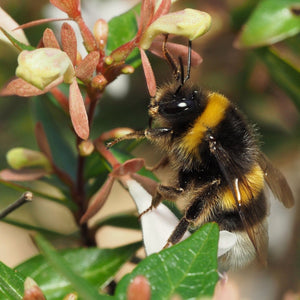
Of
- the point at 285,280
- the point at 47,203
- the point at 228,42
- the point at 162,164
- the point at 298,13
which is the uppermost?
the point at 298,13

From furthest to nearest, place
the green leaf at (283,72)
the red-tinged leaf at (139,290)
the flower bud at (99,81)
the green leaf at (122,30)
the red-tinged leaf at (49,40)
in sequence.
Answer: the green leaf at (283,72) < the green leaf at (122,30) < the flower bud at (99,81) < the red-tinged leaf at (49,40) < the red-tinged leaf at (139,290)

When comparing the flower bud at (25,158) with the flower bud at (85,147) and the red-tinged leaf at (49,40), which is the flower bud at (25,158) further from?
the red-tinged leaf at (49,40)

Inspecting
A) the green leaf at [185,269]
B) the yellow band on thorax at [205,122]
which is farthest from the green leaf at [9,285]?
the yellow band on thorax at [205,122]

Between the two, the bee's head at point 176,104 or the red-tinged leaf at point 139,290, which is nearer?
the red-tinged leaf at point 139,290

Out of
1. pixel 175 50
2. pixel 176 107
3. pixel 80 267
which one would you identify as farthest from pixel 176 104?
pixel 80 267

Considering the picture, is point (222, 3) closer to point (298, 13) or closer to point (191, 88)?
point (298, 13)

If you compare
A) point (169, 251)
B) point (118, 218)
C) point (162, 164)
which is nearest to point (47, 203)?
point (118, 218)
